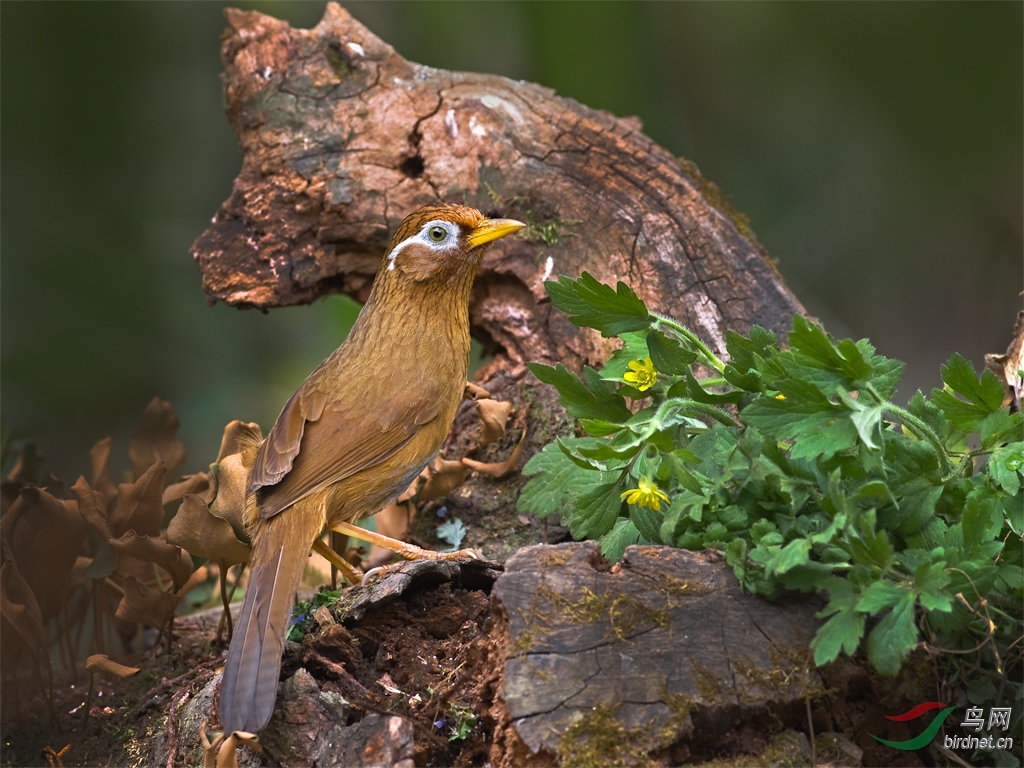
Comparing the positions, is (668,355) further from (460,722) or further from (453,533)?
(453,533)

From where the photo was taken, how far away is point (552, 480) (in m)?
3.13

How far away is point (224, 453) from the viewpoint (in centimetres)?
412

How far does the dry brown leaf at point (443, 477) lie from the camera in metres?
4.31

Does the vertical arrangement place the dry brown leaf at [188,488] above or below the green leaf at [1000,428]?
below

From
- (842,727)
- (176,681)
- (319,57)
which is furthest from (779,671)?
(319,57)

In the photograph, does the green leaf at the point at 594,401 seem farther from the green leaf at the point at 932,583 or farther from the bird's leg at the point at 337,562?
the bird's leg at the point at 337,562

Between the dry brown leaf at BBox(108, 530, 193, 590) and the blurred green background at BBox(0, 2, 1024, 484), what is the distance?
3447 mm

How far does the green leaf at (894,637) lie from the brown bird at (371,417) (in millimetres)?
1566

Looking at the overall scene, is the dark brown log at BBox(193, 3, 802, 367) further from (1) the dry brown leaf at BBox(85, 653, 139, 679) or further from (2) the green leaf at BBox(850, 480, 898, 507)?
(1) the dry brown leaf at BBox(85, 653, 139, 679)

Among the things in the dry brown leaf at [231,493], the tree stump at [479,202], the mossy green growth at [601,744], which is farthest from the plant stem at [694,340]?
the dry brown leaf at [231,493]

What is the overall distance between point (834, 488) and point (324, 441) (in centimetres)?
219

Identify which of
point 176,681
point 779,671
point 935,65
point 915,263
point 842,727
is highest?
point 935,65

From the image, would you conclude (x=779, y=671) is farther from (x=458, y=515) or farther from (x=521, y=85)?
(x=521, y=85)

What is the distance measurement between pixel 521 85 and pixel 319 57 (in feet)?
3.89
